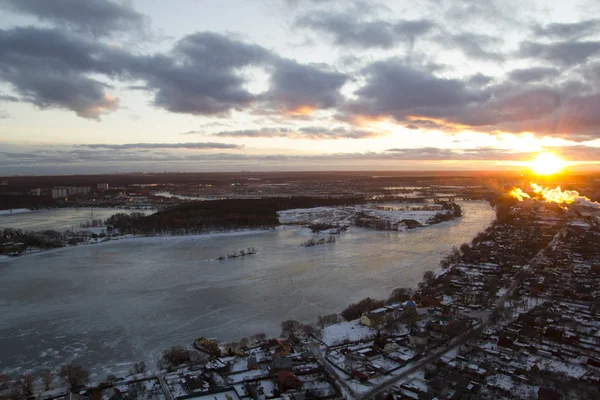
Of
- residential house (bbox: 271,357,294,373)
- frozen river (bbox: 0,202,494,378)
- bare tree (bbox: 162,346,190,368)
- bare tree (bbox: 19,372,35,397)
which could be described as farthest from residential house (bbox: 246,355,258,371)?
bare tree (bbox: 19,372,35,397)

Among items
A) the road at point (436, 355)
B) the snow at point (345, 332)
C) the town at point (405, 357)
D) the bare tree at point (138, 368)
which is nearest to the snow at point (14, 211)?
the town at point (405, 357)

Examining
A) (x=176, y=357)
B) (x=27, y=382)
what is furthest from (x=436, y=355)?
(x=27, y=382)

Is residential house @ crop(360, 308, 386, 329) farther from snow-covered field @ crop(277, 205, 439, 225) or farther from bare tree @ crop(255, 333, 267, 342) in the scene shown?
snow-covered field @ crop(277, 205, 439, 225)

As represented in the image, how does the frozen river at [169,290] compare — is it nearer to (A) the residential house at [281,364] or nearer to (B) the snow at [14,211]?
(A) the residential house at [281,364]

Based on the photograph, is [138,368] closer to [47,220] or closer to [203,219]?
[203,219]

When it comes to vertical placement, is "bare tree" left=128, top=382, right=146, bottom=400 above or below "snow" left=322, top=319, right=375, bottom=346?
below
